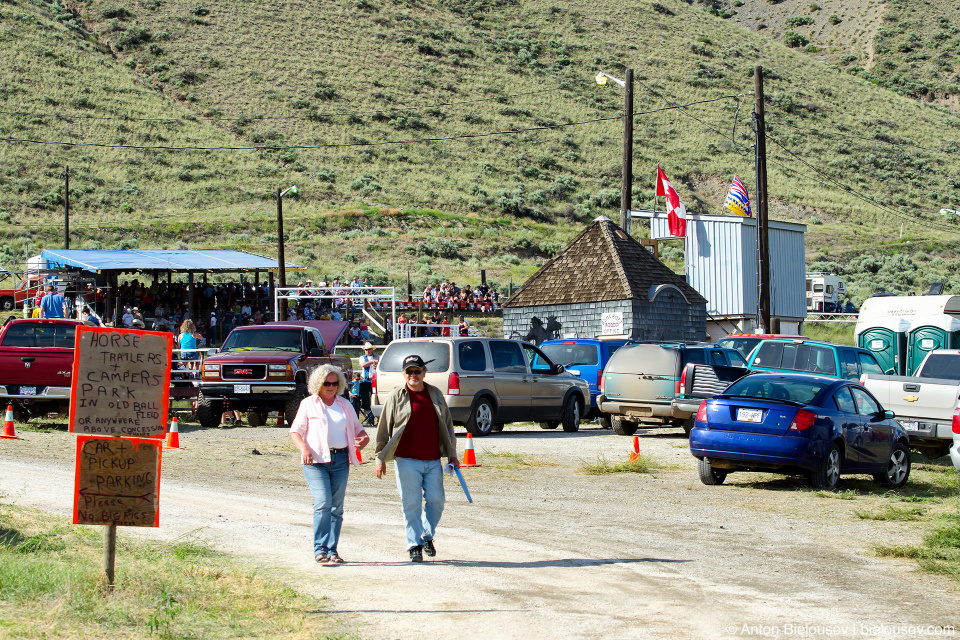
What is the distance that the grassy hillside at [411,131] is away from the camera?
190ft

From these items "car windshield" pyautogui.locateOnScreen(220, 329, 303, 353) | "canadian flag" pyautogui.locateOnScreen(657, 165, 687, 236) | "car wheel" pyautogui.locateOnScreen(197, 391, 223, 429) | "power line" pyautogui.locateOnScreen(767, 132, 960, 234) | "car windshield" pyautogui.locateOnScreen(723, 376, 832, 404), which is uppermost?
"power line" pyautogui.locateOnScreen(767, 132, 960, 234)

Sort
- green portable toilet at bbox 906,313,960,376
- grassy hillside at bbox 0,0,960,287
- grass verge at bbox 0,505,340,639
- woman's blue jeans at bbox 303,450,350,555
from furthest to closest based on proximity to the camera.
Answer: grassy hillside at bbox 0,0,960,287, green portable toilet at bbox 906,313,960,376, woman's blue jeans at bbox 303,450,350,555, grass verge at bbox 0,505,340,639

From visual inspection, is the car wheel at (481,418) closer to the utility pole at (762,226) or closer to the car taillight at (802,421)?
the car taillight at (802,421)

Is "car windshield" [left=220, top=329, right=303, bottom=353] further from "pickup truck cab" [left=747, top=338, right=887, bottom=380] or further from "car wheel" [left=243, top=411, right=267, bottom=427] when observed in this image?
"pickup truck cab" [left=747, top=338, right=887, bottom=380]

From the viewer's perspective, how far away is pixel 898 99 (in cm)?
9881

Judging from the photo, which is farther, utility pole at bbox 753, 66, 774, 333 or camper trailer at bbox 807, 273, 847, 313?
camper trailer at bbox 807, 273, 847, 313

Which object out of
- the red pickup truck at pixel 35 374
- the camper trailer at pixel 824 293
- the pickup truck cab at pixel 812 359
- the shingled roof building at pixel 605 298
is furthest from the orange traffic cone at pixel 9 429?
the camper trailer at pixel 824 293

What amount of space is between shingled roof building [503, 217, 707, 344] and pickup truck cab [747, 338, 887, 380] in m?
8.96

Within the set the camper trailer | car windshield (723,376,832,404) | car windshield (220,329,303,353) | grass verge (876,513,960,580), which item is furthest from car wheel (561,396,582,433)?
the camper trailer

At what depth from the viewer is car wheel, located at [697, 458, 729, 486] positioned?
1341 cm

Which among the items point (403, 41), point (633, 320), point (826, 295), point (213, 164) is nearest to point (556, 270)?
point (633, 320)

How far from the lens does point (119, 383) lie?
6965 mm

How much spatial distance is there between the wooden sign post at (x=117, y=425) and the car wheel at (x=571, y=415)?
14248 mm

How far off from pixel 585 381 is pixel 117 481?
15.4 metres
